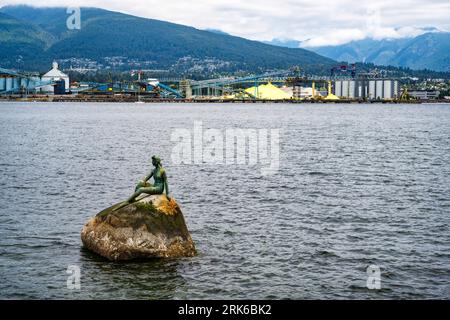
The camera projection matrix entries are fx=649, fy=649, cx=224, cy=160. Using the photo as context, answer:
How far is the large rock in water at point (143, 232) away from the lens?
22.7m

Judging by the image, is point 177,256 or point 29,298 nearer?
point 29,298

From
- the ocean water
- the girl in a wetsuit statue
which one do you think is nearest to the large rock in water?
the girl in a wetsuit statue

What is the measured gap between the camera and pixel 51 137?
272 feet

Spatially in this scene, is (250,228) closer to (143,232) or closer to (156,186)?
(156,186)

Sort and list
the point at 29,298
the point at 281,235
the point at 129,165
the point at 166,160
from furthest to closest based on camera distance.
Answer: the point at 166,160 < the point at 129,165 < the point at 281,235 < the point at 29,298

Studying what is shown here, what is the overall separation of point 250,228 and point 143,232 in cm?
708

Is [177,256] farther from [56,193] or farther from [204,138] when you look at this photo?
[204,138]

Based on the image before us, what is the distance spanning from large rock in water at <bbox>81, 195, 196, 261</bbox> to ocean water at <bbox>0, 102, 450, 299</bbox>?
478 millimetres

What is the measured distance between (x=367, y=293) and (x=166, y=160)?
3836 cm

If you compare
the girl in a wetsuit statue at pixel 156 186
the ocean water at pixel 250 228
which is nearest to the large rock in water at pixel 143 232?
the girl in a wetsuit statue at pixel 156 186

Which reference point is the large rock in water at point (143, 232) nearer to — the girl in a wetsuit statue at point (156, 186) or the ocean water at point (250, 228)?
the girl in a wetsuit statue at point (156, 186)

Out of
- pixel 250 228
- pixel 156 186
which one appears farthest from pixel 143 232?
pixel 250 228

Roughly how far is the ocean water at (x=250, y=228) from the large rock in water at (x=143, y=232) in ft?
1.57

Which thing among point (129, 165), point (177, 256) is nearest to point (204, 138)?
point (129, 165)
